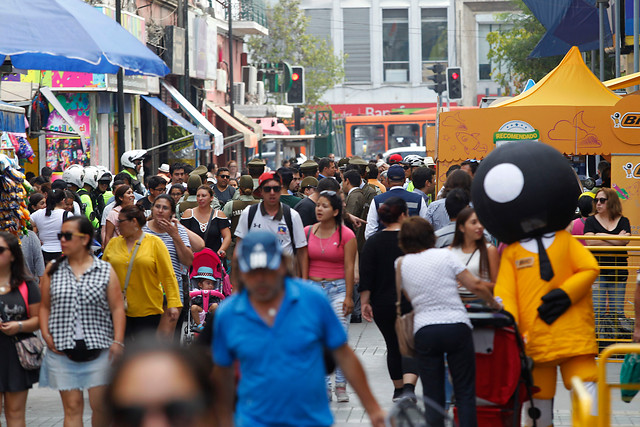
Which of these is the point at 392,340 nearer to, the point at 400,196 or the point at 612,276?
the point at 400,196

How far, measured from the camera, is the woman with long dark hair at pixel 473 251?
703cm

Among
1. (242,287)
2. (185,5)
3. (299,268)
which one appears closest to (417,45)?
(185,5)

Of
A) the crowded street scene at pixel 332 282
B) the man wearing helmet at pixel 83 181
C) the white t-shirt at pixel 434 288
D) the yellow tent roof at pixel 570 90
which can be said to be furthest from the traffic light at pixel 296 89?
the white t-shirt at pixel 434 288

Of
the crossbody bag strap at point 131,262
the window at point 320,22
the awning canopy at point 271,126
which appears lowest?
the crossbody bag strap at point 131,262

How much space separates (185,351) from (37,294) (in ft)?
15.6

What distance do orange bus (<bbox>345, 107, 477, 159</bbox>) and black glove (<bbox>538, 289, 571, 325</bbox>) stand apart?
3821 centimetres

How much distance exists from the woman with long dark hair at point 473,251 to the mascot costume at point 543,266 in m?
0.36

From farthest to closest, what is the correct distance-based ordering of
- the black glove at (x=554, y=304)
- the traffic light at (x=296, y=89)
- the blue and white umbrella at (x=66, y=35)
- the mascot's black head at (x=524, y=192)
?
the traffic light at (x=296, y=89) < the blue and white umbrella at (x=66, y=35) < the mascot's black head at (x=524, y=192) < the black glove at (x=554, y=304)

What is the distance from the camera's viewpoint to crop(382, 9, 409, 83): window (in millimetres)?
68812

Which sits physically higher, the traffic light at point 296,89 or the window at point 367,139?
the traffic light at point 296,89

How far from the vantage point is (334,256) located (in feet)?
28.4

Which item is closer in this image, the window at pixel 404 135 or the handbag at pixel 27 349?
the handbag at pixel 27 349

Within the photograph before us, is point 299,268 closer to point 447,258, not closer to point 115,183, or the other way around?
point 447,258

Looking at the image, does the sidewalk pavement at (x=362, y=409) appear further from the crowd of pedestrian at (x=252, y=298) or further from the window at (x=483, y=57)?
the window at (x=483, y=57)
